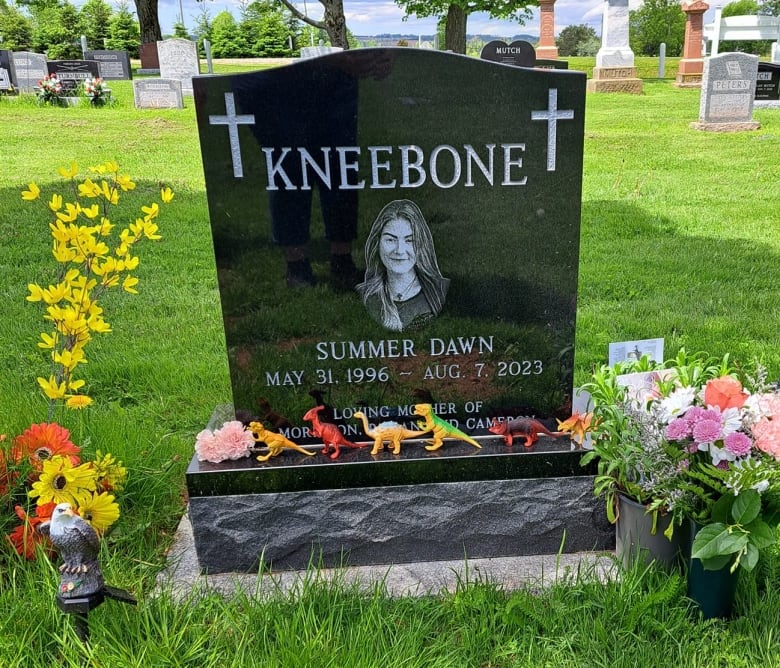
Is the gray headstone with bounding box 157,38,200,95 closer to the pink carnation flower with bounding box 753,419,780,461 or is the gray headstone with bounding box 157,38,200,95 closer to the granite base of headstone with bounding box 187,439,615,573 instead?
the granite base of headstone with bounding box 187,439,615,573

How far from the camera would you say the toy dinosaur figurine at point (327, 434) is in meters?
2.78

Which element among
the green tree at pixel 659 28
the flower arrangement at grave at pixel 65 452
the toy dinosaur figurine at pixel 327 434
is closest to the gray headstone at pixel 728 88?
the toy dinosaur figurine at pixel 327 434

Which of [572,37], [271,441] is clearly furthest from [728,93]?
[572,37]

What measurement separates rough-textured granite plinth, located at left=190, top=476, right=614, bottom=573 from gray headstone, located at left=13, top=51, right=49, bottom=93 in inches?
770

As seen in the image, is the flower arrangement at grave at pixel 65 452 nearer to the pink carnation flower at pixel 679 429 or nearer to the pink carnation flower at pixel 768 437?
the pink carnation flower at pixel 679 429

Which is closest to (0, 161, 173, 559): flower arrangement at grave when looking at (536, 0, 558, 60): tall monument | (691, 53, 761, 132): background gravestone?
(691, 53, 761, 132): background gravestone

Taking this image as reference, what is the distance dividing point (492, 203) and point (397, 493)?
1.14 metres

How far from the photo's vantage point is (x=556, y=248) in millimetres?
2762

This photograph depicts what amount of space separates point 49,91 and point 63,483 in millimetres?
16980

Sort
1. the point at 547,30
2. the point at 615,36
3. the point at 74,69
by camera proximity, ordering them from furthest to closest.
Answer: the point at 547,30 → the point at 74,69 → the point at 615,36

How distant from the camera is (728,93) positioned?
12789 millimetres

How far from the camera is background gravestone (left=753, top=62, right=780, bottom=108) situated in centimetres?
1556

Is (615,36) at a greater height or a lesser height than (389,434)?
greater

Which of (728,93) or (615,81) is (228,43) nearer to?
(615,81)
